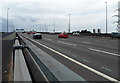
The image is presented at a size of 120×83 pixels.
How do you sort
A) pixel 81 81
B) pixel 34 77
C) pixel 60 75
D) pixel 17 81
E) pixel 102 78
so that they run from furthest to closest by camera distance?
pixel 102 78 → pixel 34 77 → pixel 17 81 → pixel 60 75 → pixel 81 81

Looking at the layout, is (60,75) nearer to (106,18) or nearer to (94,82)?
(94,82)

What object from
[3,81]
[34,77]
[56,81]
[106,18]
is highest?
[106,18]

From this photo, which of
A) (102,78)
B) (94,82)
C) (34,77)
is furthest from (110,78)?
(34,77)

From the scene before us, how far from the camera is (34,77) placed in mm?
5938

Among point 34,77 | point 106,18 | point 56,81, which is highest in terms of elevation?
point 106,18

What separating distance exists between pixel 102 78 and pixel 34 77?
9.73ft

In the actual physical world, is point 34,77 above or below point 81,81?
below

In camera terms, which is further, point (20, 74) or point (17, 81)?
point (20, 74)

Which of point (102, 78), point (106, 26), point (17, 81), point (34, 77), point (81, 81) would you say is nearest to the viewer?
point (81, 81)

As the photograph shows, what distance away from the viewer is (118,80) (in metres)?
7.41

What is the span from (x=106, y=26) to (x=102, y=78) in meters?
61.0

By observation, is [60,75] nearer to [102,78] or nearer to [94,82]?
[94,82]

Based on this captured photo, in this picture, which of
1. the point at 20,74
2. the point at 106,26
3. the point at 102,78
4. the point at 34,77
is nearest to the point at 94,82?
the point at 102,78

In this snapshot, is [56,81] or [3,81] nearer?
[56,81]
